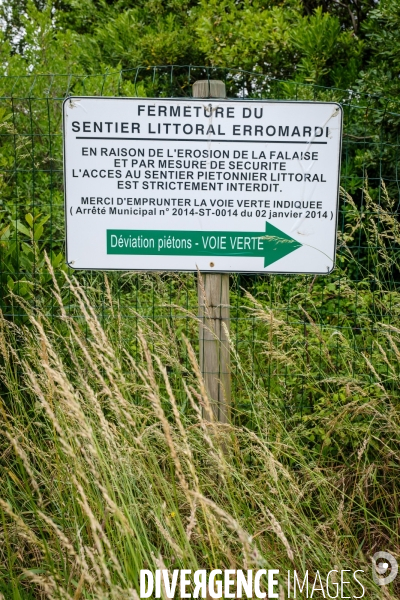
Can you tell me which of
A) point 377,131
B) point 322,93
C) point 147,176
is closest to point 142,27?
point 322,93

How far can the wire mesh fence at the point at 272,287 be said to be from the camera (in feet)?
9.62

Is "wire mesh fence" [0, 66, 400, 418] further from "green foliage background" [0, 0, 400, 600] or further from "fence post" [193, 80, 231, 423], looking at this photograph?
"fence post" [193, 80, 231, 423]

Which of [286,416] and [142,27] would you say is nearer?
[286,416]

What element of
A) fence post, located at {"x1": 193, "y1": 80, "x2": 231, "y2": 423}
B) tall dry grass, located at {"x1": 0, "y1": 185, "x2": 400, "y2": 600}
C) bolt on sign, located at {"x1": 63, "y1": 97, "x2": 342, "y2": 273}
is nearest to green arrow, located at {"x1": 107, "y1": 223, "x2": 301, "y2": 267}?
bolt on sign, located at {"x1": 63, "y1": 97, "x2": 342, "y2": 273}

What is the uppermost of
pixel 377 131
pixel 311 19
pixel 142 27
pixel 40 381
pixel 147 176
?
pixel 142 27

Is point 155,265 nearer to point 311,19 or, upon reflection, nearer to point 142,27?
point 311,19

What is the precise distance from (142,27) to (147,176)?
4240 millimetres

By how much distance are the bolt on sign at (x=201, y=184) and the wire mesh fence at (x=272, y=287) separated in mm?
203

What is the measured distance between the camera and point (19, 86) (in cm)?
482

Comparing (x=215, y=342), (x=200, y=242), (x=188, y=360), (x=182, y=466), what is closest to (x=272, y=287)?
(x=188, y=360)

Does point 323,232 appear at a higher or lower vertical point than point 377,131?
lower

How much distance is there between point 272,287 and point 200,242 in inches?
60.0

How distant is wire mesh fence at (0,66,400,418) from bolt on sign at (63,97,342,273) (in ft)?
0.67

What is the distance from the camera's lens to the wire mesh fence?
293cm
